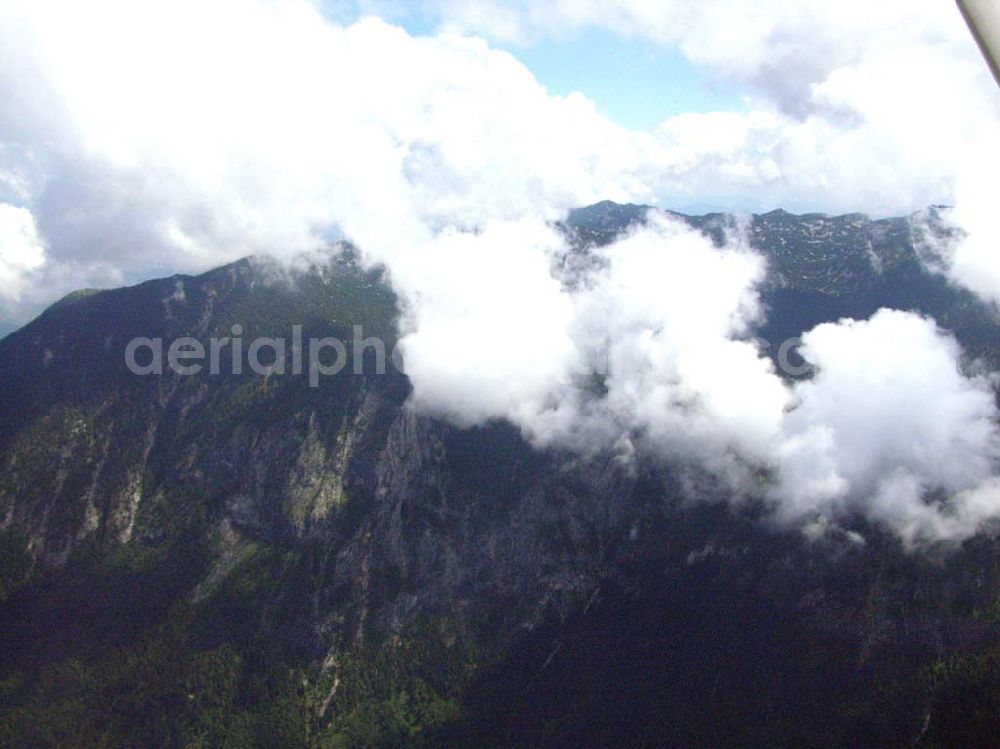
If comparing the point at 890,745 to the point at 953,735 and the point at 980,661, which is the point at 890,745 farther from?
the point at 980,661

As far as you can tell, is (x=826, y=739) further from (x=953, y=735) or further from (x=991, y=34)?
(x=991, y=34)

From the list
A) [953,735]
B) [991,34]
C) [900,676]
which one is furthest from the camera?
[900,676]

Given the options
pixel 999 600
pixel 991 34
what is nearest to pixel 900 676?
pixel 999 600

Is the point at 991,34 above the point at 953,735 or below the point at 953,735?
above

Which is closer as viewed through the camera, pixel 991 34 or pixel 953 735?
pixel 991 34

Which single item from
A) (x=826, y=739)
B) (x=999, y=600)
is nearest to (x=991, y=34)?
(x=826, y=739)

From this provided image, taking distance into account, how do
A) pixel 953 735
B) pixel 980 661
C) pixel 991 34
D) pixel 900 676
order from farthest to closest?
pixel 900 676 → pixel 980 661 → pixel 953 735 → pixel 991 34

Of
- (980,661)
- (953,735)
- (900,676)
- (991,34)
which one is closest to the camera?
(991,34)

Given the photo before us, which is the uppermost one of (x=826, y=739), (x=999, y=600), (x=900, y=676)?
(x=999, y=600)

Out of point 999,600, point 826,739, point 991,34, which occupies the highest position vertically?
point 991,34
